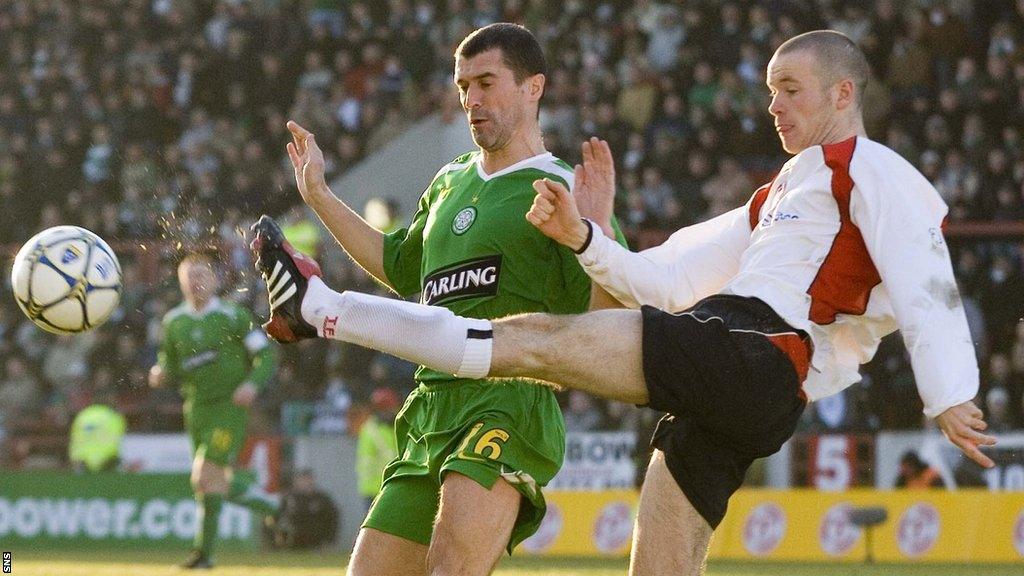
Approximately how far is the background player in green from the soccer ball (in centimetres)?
623

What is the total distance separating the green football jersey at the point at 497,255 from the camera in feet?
18.6

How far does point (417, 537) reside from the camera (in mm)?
5480

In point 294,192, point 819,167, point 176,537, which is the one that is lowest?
point 176,537

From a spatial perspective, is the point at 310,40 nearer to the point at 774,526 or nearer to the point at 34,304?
the point at 774,526

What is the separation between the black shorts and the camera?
5.18m

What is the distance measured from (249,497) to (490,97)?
938cm

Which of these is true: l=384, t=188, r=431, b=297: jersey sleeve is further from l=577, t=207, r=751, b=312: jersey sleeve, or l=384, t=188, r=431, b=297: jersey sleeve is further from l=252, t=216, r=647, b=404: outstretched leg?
l=252, t=216, r=647, b=404: outstretched leg

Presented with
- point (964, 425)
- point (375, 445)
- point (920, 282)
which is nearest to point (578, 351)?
point (920, 282)

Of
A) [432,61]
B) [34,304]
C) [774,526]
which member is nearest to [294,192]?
[432,61]

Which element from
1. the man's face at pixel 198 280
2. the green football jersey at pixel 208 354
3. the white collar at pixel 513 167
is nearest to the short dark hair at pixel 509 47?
the white collar at pixel 513 167

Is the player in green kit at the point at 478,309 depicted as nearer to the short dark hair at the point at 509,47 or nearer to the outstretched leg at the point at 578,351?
the short dark hair at the point at 509,47

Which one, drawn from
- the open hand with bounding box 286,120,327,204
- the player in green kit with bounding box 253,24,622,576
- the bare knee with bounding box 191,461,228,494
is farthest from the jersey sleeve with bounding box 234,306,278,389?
the player in green kit with bounding box 253,24,622,576

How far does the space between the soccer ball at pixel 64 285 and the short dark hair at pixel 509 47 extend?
1924mm

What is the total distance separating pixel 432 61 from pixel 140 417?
20.9ft
